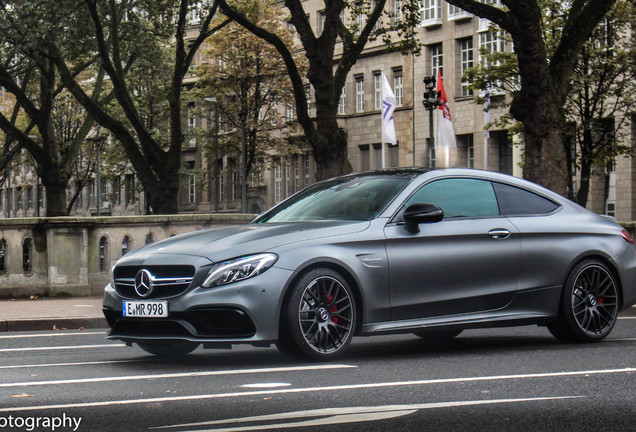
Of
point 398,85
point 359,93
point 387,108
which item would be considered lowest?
point 387,108

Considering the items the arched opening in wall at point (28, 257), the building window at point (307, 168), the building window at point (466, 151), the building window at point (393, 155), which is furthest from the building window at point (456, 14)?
the arched opening in wall at point (28, 257)

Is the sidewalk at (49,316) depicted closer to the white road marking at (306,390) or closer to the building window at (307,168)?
the white road marking at (306,390)

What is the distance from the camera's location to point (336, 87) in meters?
25.6

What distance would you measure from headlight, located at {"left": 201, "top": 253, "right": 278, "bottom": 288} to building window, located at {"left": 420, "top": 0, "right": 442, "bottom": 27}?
5106 centimetres

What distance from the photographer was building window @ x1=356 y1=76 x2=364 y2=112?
66812 mm

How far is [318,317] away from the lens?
9.24 metres

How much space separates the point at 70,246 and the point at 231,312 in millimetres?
Answer: 12522

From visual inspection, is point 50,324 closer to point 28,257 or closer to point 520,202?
point 28,257

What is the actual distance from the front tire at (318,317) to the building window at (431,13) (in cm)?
5068

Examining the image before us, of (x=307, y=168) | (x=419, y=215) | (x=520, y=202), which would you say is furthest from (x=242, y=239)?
(x=307, y=168)

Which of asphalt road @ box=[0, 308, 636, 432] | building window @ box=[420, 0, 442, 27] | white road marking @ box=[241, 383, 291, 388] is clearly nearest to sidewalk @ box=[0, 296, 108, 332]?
asphalt road @ box=[0, 308, 636, 432]

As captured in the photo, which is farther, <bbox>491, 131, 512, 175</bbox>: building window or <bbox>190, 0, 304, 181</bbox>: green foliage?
<bbox>190, 0, 304, 181</bbox>: green foliage

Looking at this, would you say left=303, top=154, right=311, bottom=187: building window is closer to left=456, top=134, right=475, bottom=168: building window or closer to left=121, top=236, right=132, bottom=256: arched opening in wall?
left=456, top=134, right=475, bottom=168: building window

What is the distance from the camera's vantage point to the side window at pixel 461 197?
10.4m
